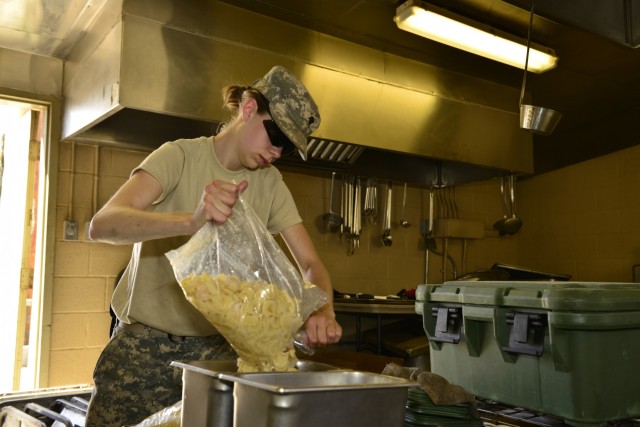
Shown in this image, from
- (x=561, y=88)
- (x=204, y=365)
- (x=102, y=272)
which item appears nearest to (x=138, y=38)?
(x=102, y=272)

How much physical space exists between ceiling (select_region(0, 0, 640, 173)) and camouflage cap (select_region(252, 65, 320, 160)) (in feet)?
3.47

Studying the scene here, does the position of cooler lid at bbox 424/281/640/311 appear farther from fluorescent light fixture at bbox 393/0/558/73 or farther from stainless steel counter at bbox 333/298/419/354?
stainless steel counter at bbox 333/298/419/354

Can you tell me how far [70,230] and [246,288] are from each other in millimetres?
2265

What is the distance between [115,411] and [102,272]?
1.67 meters

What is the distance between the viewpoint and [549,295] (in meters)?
1.54

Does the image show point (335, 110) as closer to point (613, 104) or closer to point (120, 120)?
point (120, 120)

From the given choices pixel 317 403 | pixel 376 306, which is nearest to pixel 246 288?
pixel 317 403

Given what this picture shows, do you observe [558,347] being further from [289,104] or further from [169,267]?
[169,267]

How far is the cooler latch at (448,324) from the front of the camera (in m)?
1.89

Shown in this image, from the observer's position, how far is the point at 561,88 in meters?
3.98

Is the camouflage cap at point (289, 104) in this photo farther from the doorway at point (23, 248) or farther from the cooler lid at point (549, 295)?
the doorway at point (23, 248)

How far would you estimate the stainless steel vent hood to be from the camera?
8.34ft

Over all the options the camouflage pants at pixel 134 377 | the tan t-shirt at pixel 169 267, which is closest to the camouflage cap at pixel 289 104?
the tan t-shirt at pixel 169 267

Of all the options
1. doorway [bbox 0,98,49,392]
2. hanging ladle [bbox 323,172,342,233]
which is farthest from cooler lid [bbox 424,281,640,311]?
doorway [bbox 0,98,49,392]
